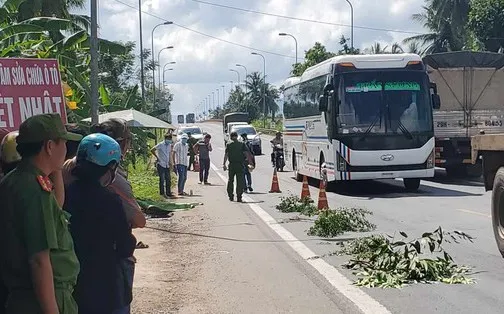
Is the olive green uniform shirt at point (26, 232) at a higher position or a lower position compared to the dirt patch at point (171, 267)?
higher

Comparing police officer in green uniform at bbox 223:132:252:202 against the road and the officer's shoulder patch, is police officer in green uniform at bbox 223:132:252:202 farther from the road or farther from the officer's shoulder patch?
the officer's shoulder patch

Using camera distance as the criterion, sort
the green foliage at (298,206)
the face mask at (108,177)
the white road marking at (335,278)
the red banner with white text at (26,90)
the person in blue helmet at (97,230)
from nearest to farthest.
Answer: the person in blue helmet at (97,230), the face mask at (108,177), the white road marking at (335,278), the red banner with white text at (26,90), the green foliage at (298,206)

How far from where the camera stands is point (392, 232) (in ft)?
44.3

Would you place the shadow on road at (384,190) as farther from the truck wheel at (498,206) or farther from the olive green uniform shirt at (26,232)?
the olive green uniform shirt at (26,232)

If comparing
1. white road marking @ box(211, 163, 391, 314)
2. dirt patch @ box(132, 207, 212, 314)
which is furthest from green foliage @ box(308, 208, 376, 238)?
dirt patch @ box(132, 207, 212, 314)

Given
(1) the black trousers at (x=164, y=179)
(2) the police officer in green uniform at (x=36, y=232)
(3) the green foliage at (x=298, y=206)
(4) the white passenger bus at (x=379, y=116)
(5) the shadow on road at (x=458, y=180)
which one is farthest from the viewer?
(5) the shadow on road at (x=458, y=180)

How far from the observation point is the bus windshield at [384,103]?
20.6m

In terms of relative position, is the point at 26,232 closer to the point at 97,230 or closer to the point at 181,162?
the point at 97,230

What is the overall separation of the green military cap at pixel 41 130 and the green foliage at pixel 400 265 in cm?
573

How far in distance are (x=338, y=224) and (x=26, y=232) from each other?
1015 centimetres

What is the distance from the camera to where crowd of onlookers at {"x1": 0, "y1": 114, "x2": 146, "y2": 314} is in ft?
12.4

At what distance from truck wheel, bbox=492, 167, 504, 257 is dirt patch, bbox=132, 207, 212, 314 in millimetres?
4166

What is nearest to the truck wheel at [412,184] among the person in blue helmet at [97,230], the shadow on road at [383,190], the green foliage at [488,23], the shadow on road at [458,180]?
the shadow on road at [383,190]

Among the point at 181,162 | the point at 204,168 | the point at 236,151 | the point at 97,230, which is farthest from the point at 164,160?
the point at 97,230
